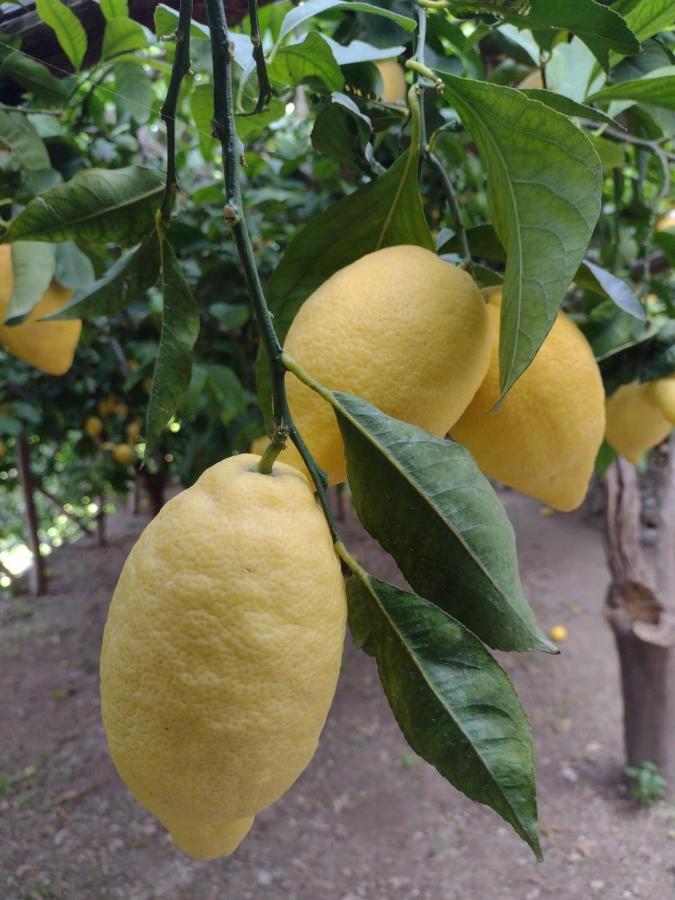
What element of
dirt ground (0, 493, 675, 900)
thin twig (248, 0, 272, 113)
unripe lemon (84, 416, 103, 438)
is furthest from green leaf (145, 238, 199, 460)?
unripe lemon (84, 416, 103, 438)

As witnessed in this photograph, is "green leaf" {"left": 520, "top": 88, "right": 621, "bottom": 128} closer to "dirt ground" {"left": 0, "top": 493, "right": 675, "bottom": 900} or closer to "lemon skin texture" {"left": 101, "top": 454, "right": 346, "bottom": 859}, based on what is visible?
"lemon skin texture" {"left": 101, "top": 454, "right": 346, "bottom": 859}

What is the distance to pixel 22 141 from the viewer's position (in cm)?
67

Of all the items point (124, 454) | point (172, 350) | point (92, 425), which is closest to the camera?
point (172, 350)

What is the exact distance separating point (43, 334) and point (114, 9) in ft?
0.98

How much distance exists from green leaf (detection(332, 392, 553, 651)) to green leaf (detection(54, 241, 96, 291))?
19.1 inches

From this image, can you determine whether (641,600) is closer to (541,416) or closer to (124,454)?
(541,416)

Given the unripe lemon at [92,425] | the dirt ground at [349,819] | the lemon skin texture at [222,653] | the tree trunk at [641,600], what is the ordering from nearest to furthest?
the lemon skin texture at [222,653], the dirt ground at [349,819], the tree trunk at [641,600], the unripe lemon at [92,425]

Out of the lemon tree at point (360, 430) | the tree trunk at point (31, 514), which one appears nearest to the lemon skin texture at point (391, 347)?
the lemon tree at point (360, 430)

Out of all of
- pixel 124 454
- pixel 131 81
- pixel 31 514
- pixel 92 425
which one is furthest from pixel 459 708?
pixel 31 514

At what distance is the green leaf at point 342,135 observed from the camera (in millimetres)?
449

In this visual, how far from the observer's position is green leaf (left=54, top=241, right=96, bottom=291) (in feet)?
2.33

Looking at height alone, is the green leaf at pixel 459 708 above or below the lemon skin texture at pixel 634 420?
above

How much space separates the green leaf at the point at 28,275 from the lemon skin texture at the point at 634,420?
53cm

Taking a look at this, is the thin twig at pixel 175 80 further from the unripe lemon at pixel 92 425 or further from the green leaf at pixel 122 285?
the unripe lemon at pixel 92 425
